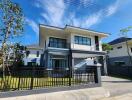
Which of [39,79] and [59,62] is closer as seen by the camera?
[39,79]

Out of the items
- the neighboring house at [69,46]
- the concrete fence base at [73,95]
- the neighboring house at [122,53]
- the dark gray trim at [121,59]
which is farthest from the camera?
the neighboring house at [122,53]

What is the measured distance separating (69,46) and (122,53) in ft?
38.5

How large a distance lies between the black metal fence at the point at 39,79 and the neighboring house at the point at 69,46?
24.9ft

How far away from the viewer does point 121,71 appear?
20781 mm

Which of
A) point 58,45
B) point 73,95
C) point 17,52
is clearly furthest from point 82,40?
point 73,95

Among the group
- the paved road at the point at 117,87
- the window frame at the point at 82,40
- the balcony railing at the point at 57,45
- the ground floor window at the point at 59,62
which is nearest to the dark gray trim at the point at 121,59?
the window frame at the point at 82,40

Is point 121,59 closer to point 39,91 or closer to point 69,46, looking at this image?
point 69,46

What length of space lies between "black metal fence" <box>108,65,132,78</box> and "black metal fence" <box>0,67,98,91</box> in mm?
11758

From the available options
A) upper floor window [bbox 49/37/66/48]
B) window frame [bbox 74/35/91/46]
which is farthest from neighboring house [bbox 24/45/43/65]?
window frame [bbox 74/35/91/46]

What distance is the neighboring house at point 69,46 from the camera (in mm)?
17556

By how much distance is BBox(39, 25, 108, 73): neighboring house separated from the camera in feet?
57.6

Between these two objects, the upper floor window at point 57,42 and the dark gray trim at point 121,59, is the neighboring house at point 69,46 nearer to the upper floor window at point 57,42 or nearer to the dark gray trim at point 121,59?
the upper floor window at point 57,42

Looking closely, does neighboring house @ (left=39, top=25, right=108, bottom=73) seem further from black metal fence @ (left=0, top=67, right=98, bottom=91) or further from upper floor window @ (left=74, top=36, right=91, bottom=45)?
black metal fence @ (left=0, top=67, right=98, bottom=91)

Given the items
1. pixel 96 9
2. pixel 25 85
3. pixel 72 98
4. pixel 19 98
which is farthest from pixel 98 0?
pixel 19 98
